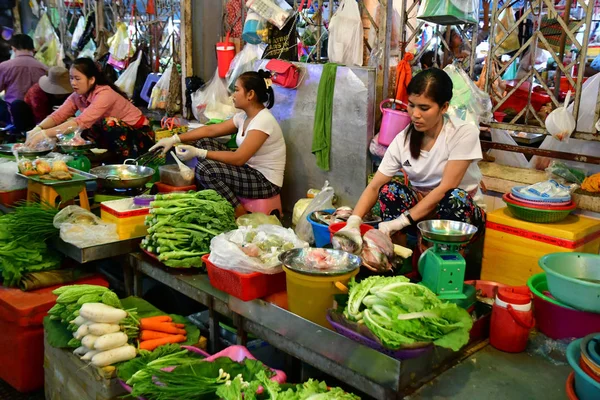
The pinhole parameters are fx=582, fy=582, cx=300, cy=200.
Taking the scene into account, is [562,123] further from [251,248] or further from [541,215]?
[251,248]

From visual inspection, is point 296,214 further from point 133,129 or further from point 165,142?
point 133,129

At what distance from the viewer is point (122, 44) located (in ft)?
25.2

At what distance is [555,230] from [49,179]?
3292 millimetres

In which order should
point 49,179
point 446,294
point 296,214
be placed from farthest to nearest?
point 296,214, point 49,179, point 446,294

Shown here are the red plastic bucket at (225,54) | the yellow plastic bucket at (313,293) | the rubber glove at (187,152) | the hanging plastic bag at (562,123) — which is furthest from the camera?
the red plastic bucket at (225,54)

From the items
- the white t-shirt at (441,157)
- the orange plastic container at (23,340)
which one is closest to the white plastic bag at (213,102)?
the white t-shirt at (441,157)

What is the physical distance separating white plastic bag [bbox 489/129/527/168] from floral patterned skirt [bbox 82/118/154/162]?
3.25 meters

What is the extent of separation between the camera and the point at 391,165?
371cm

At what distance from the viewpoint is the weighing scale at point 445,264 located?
8.63 feet

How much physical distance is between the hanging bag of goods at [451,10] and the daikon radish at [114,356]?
2.91m

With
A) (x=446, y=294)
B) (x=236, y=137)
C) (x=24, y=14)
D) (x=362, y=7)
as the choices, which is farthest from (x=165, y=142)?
(x=24, y=14)

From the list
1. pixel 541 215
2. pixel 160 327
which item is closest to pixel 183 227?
pixel 160 327

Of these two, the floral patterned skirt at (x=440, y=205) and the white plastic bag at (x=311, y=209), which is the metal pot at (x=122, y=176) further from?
the floral patterned skirt at (x=440, y=205)

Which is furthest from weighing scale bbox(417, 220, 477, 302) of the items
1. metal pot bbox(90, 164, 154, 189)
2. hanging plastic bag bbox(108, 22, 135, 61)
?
hanging plastic bag bbox(108, 22, 135, 61)
